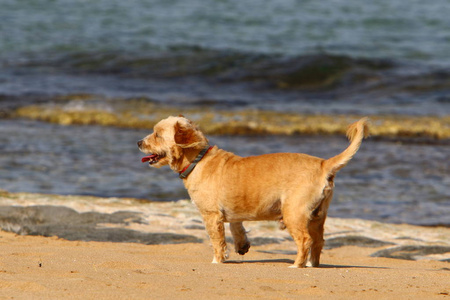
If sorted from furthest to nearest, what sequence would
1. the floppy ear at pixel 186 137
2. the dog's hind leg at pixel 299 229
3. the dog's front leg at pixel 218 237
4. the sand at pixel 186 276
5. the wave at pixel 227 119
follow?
the wave at pixel 227 119 < the floppy ear at pixel 186 137 < the dog's front leg at pixel 218 237 < the dog's hind leg at pixel 299 229 < the sand at pixel 186 276

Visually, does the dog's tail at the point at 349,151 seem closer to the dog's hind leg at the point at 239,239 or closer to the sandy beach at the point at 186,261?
the sandy beach at the point at 186,261

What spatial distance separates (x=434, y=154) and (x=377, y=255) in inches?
239

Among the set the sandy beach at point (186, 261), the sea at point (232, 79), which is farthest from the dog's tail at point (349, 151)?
the sea at point (232, 79)

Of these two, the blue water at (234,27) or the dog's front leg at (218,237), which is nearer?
the dog's front leg at (218,237)

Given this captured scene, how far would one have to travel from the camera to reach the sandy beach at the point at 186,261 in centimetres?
408

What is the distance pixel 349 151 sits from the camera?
5.38 meters

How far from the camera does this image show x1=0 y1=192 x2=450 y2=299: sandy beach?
4078mm

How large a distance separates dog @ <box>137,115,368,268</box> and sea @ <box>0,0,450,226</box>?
3096mm

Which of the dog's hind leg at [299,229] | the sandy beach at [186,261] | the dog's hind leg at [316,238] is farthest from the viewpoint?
the dog's hind leg at [316,238]

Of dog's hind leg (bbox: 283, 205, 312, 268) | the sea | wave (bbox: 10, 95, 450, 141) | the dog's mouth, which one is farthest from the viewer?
wave (bbox: 10, 95, 450, 141)

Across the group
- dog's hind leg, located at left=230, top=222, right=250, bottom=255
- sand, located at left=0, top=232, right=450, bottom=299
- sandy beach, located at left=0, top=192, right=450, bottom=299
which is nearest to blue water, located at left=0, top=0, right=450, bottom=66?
sandy beach, located at left=0, top=192, right=450, bottom=299

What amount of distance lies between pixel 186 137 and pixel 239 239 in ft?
3.42

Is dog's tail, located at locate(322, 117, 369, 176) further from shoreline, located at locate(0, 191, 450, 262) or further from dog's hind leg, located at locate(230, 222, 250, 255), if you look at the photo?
shoreline, located at locate(0, 191, 450, 262)

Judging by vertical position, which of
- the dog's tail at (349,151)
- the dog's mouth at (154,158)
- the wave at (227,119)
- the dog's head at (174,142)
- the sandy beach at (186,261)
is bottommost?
the wave at (227,119)
